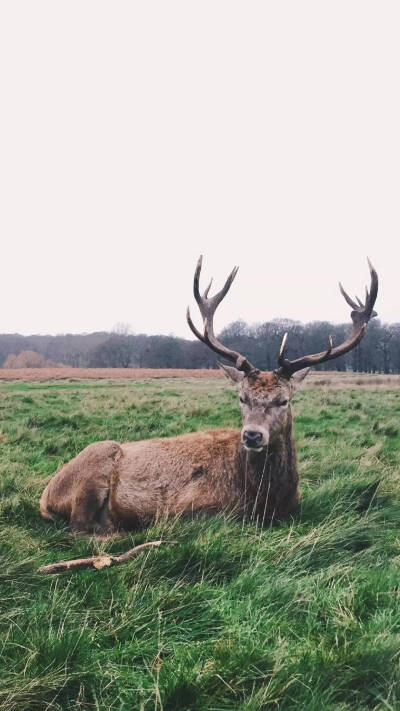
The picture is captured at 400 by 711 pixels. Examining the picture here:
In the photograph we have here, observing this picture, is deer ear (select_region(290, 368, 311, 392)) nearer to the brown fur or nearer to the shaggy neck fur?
the brown fur

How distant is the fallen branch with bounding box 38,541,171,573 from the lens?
317 cm

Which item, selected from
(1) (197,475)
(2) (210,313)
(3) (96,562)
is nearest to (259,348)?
(2) (210,313)

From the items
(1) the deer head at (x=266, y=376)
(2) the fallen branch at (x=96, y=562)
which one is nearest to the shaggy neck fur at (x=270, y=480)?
(1) the deer head at (x=266, y=376)

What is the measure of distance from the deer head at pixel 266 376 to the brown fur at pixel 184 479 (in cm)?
1

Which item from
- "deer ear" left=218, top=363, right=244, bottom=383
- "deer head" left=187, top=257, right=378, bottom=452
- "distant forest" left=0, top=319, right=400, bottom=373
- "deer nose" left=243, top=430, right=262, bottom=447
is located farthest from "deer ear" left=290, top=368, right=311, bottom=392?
"distant forest" left=0, top=319, right=400, bottom=373

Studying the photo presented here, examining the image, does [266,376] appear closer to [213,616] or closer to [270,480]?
[270,480]

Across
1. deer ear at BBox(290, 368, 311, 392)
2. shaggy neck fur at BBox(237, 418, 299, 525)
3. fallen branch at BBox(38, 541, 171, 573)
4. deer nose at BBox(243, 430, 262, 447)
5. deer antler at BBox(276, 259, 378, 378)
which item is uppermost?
deer antler at BBox(276, 259, 378, 378)

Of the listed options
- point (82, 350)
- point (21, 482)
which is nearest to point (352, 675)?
point (21, 482)

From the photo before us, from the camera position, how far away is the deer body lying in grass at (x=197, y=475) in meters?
4.33

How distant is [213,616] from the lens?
2.61 metres

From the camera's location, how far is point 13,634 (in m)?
2.30

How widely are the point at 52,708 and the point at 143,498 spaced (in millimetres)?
2464

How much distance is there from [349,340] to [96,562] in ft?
11.3

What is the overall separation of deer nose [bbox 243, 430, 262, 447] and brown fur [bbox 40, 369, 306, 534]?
94 millimetres
